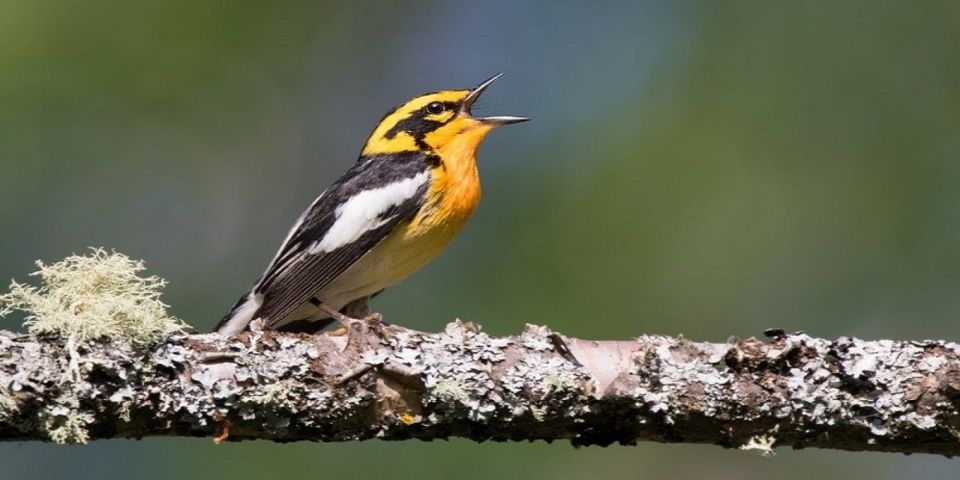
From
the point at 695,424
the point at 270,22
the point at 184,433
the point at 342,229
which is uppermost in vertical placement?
the point at 270,22

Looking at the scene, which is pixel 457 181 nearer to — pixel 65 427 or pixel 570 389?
pixel 570 389

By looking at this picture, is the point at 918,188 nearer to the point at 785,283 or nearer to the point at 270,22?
the point at 785,283

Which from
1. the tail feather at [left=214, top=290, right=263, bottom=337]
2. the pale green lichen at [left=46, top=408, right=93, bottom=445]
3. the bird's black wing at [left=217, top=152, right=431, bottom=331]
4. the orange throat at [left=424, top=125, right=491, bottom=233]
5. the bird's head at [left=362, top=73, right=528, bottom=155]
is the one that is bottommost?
the pale green lichen at [left=46, top=408, right=93, bottom=445]

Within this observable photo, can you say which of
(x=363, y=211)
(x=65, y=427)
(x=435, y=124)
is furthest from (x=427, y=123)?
(x=65, y=427)

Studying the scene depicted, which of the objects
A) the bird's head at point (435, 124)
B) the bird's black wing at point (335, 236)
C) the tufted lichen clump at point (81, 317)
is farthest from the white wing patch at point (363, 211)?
the tufted lichen clump at point (81, 317)

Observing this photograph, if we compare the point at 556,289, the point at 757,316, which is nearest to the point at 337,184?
the point at 556,289

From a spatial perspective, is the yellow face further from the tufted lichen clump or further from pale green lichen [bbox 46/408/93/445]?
pale green lichen [bbox 46/408/93/445]

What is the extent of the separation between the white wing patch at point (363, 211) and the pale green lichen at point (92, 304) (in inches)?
82.2

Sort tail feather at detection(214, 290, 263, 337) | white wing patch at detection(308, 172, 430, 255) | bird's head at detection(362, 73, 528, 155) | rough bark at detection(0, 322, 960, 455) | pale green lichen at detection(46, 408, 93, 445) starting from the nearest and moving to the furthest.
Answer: pale green lichen at detection(46, 408, 93, 445)
rough bark at detection(0, 322, 960, 455)
tail feather at detection(214, 290, 263, 337)
white wing patch at detection(308, 172, 430, 255)
bird's head at detection(362, 73, 528, 155)

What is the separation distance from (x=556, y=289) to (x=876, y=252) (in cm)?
195

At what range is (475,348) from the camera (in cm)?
393

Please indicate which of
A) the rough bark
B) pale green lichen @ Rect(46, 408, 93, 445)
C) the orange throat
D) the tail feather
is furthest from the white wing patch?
pale green lichen @ Rect(46, 408, 93, 445)

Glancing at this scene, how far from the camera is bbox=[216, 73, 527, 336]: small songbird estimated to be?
5.80 meters

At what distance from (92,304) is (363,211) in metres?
2.42
